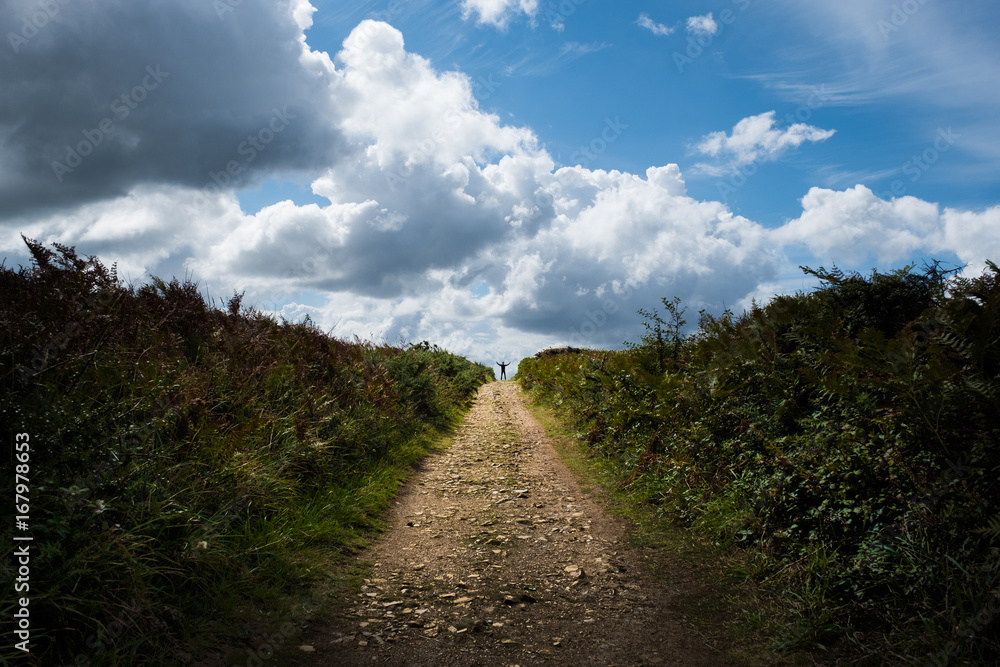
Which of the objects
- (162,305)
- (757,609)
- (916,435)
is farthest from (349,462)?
(916,435)

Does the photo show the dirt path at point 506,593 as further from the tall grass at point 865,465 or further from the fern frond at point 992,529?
the fern frond at point 992,529

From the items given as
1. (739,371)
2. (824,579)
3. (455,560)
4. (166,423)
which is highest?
(739,371)

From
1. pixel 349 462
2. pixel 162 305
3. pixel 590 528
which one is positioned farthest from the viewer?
pixel 349 462

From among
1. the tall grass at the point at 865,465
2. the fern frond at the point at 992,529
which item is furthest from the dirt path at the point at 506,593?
the fern frond at the point at 992,529

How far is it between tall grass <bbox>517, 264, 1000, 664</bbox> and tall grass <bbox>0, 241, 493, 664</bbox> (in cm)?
406

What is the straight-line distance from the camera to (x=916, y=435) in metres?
3.88

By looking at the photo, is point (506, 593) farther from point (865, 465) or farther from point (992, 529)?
point (992, 529)

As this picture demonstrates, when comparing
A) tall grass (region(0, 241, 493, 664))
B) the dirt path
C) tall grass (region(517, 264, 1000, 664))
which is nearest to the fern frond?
tall grass (region(517, 264, 1000, 664))

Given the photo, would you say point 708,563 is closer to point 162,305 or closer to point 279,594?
point 279,594

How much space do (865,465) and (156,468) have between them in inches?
218

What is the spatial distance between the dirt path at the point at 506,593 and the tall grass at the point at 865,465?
947 millimetres

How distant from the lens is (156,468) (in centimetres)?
395

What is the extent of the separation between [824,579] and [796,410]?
6.87 ft

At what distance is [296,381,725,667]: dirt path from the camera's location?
372 centimetres
